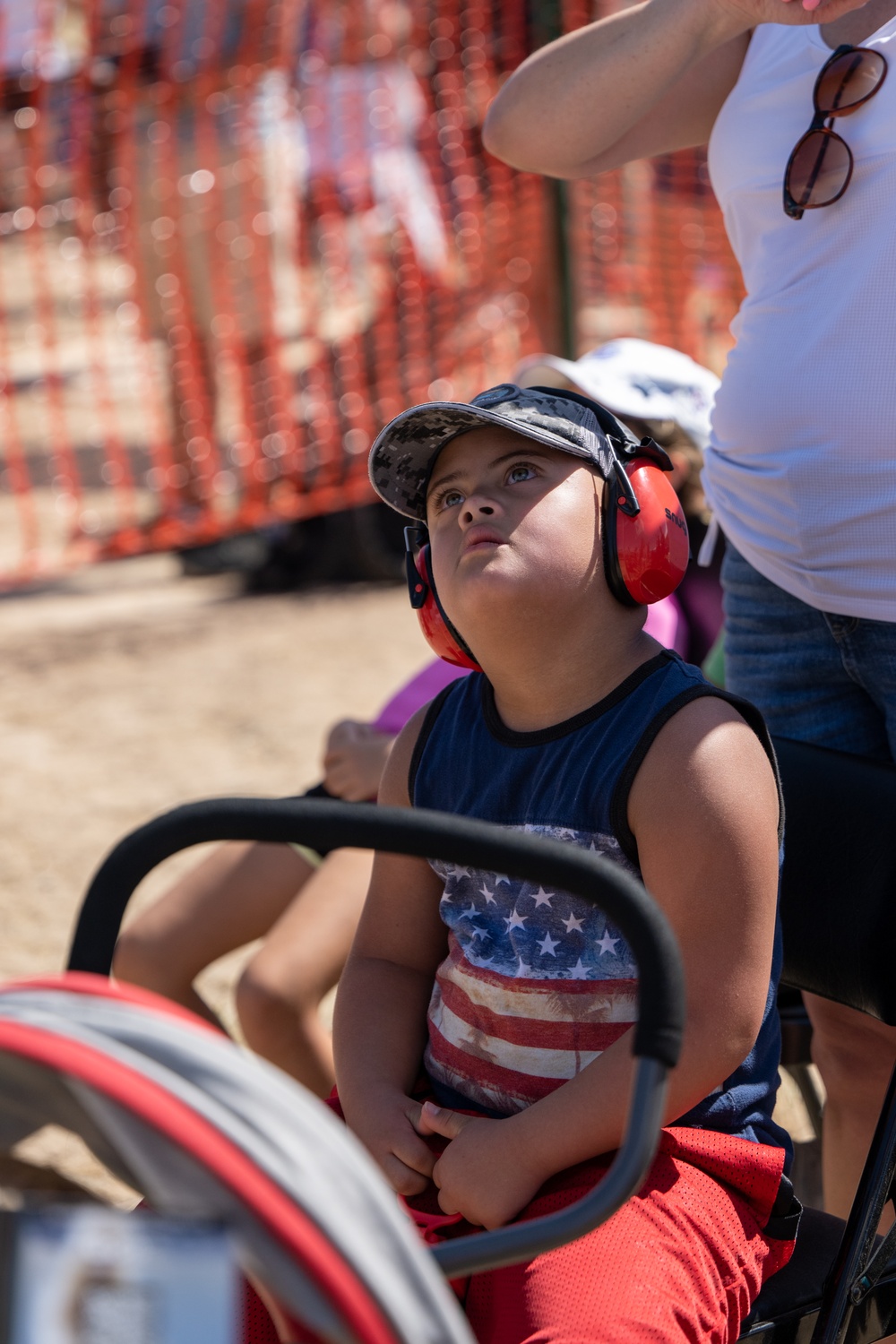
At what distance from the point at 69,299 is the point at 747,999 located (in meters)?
14.5

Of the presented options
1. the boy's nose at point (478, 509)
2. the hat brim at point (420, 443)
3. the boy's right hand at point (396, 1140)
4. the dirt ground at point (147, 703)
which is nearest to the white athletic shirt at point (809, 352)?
the hat brim at point (420, 443)

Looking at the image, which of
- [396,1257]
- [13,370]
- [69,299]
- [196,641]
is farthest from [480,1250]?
[69,299]

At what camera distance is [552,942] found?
4.54 ft

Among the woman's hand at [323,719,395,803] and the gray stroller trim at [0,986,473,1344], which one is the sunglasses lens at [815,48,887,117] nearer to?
the woman's hand at [323,719,395,803]

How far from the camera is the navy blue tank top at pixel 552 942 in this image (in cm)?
137

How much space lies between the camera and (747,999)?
1283 millimetres

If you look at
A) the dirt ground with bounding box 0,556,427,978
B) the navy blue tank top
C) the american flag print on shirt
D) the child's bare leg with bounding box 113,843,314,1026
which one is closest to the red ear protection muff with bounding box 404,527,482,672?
the navy blue tank top

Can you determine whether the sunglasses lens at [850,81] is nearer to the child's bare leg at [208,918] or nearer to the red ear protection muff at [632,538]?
the red ear protection muff at [632,538]

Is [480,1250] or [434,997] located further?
[434,997]

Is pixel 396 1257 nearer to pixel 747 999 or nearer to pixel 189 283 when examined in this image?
pixel 747 999

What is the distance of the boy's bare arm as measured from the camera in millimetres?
1685

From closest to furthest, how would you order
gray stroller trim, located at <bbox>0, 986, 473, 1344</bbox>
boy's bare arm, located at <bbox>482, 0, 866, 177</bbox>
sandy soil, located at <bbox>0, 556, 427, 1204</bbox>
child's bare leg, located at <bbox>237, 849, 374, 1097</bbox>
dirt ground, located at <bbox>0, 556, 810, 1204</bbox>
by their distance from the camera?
gray stroller trim, located at <bbox>0, 986, 473, 1344</bbox> < boy's bare arm, located at <bbox>482, 0, 866, 177</bbox> < child's bare leg, located at <bbox>237, 849, 374, 1097</bbox> < dirt ground, located at <bbox>0, 556, 810, 1204</bbox> < sandy soil, located at <bbox>0, 556, 427, 1204</bbox>

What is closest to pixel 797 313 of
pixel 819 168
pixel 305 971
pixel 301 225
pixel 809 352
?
pixel 809 352

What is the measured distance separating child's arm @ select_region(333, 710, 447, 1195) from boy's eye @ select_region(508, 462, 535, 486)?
1.01 feet
